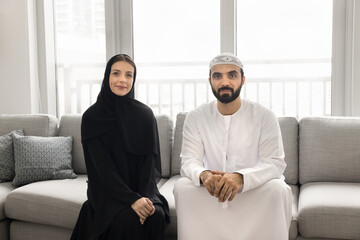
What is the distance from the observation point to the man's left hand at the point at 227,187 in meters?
2.00

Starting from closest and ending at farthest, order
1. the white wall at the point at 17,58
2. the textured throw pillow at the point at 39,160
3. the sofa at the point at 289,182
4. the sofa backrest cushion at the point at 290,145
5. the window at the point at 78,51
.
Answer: the sofa at the point at 289,182 → the sofa backrest cushion at the point at 290,145 → the textured throw pillow at the point at 39,160 → the white wall at the point at 17,58 → the window at the point at 78,51

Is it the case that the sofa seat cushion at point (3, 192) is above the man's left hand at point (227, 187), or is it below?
below

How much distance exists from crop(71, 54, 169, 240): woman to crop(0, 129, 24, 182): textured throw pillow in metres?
0.97

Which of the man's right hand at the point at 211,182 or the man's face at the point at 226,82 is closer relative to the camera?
the man's right hand at the point at 211,182

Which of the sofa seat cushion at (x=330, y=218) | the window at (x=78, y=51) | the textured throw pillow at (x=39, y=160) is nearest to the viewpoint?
the sofa seat cushion at (x=330, y=218)

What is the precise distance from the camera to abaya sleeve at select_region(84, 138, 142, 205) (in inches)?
85.4

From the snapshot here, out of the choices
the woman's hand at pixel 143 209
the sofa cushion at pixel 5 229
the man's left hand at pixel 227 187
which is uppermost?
the man's left hand at pixel 227 187

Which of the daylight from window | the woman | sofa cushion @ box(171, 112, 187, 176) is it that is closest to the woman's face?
the woman

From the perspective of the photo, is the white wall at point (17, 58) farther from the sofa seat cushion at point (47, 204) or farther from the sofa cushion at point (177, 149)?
the sofa cushion at point (177, 149)

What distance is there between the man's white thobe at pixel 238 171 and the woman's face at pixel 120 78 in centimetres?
42

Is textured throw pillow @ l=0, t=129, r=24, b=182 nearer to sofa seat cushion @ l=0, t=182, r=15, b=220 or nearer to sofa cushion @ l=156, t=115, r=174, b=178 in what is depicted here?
sofa seat cushion @ l=0, t=182, r=15, b=220

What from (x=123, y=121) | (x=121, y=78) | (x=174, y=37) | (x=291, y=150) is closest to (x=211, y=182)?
(x=123, y=121)

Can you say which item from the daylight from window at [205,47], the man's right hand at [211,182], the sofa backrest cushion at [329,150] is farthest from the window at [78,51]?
the man's right hand at [211,182]

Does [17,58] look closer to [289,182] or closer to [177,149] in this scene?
[177,149]
